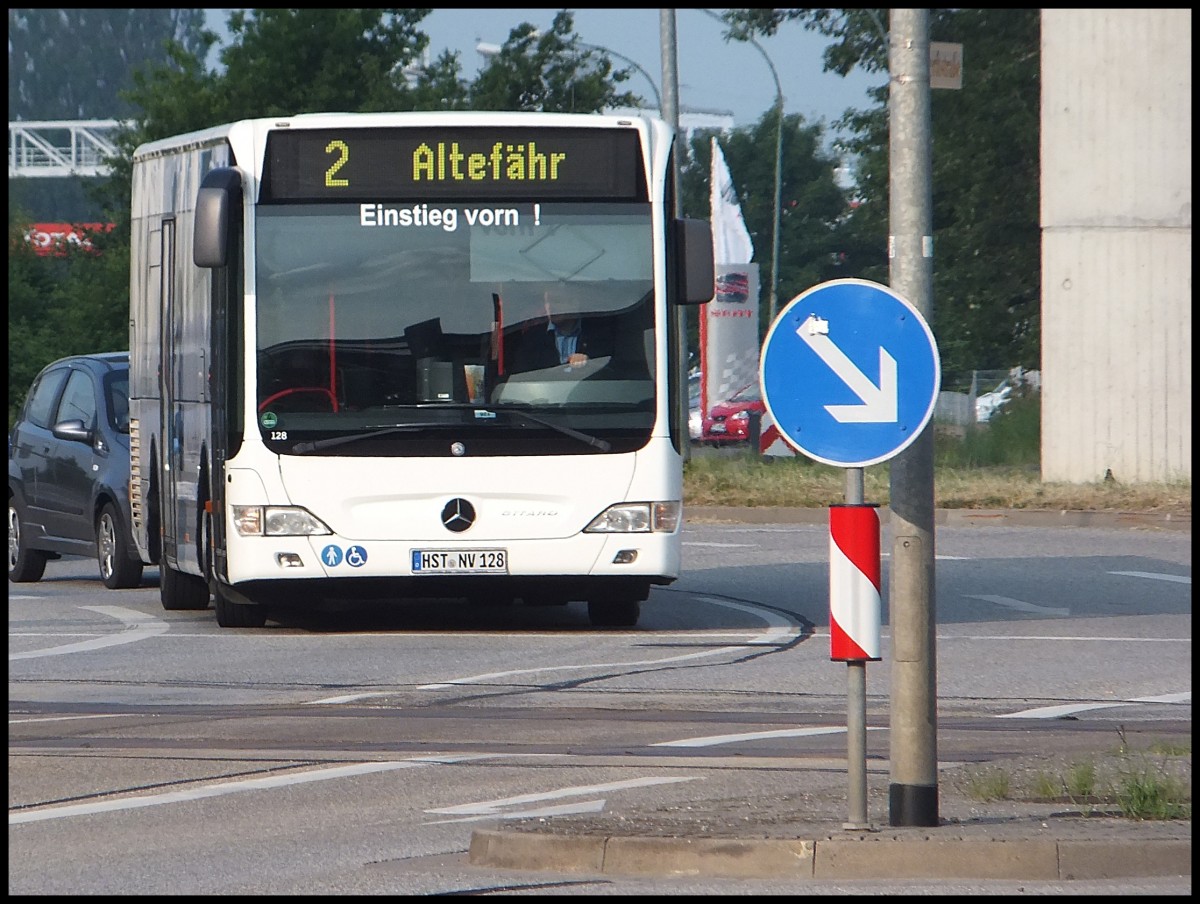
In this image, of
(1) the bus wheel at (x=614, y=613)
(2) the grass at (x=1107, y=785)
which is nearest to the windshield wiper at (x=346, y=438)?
(1) the bus wheel at (x=614, y=613)

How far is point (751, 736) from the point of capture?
10328mm

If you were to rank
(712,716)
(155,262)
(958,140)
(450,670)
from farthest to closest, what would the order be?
(958,140), (155,262), (450,670), (712,716)

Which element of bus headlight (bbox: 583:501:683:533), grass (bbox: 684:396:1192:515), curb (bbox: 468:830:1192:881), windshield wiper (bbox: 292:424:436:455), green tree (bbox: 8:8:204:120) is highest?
green tree (bbox: 8:8:204:120)

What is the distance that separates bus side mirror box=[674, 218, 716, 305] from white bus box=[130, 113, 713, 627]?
0.02m

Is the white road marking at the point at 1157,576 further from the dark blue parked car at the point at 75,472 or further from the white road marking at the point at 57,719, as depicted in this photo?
the white road marking at the point at 57,719

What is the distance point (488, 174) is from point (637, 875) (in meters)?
8.16

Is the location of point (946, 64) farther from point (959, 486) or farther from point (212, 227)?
point (959, 486)

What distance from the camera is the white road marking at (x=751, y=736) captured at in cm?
1007

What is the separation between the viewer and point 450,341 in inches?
553

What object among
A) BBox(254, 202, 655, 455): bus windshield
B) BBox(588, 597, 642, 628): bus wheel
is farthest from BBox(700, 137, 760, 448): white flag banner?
BBox(254, 202, 655, 455): bus windshield

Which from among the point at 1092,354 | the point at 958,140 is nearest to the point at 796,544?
the point at 1092,354

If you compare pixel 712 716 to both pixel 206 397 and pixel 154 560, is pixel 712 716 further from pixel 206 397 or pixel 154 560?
pixel 154 560

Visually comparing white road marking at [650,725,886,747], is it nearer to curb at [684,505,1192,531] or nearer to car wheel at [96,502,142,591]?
car wheel at [96,502,142,591]

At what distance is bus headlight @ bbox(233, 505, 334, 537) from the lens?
1409 centimetres
